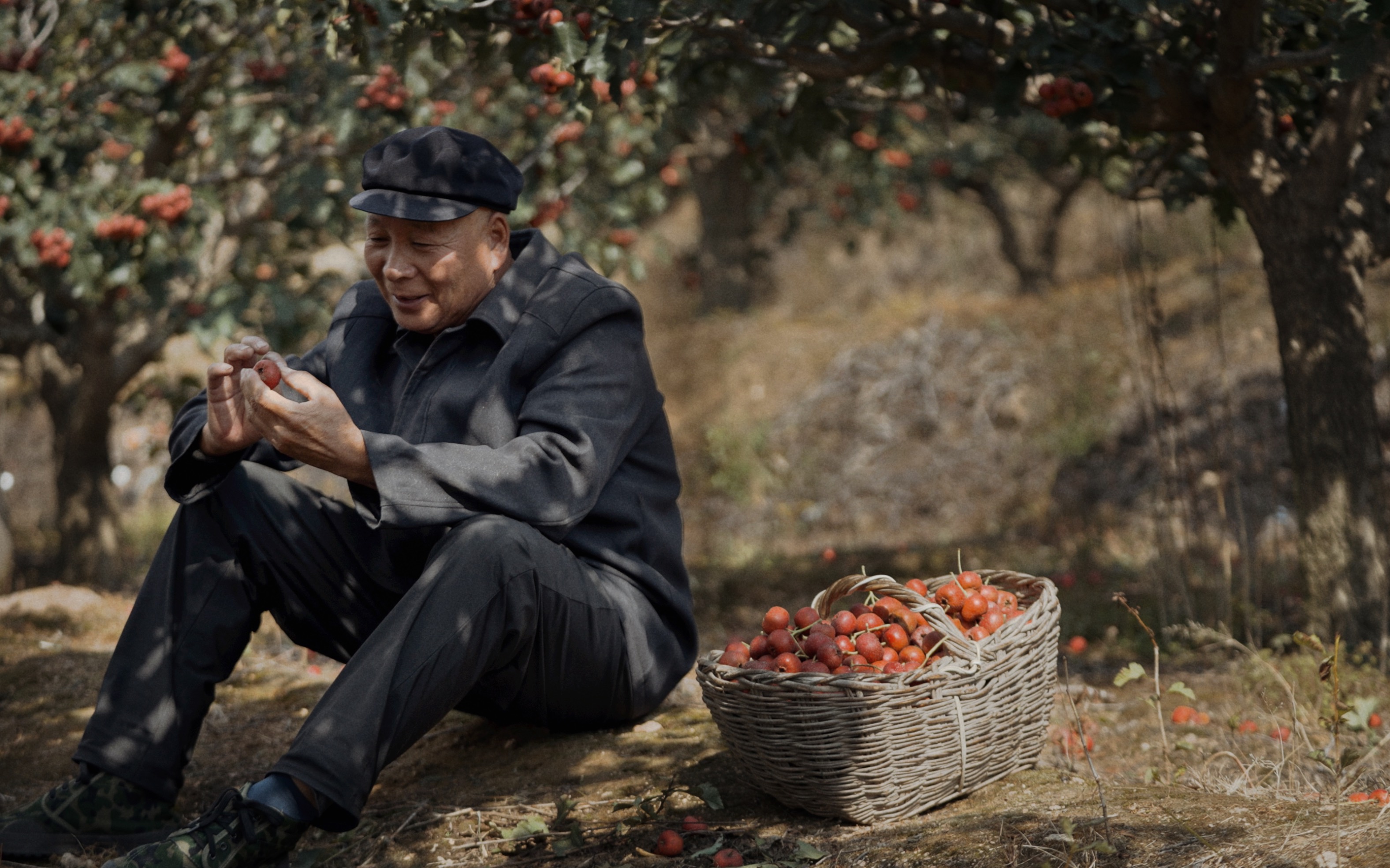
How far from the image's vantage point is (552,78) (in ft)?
12.0

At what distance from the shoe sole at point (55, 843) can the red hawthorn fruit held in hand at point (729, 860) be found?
1.09m

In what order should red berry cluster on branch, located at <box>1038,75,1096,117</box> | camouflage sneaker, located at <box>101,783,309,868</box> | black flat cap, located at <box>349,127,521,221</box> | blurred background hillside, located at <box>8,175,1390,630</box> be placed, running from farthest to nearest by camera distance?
blurred background hillside, located at <box>8,175,1390,630</box> < red berry cluster on branch, located at <box>1038,75,1096,117</box> < black flat cap, located at <box>349,127,521,221</box> < camouflage sneaker, located at <box>101,783,309,868</box>

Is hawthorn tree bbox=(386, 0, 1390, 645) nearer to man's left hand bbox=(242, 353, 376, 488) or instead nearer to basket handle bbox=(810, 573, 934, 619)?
man's left hand bbox=(242, 353, 376, 488)

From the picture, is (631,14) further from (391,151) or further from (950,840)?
(950,840)

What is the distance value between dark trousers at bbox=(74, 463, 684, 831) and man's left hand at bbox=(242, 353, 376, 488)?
0.22 metres

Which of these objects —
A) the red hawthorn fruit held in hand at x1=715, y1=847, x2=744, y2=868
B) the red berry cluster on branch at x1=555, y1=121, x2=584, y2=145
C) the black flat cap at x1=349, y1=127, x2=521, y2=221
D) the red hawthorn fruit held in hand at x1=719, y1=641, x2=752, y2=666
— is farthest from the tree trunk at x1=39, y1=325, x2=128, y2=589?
the red hawthorn fruit held in hand at x1=715, y1=847, x2=744, y2=868

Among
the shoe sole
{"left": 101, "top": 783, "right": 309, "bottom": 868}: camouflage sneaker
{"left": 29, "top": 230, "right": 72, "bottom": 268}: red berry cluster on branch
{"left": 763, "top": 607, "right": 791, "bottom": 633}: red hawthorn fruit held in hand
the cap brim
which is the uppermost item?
{"left": 29, "top": 230, "right": 72, "bottom": 268}: red berry cluster on branch

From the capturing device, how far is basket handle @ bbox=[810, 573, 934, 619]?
2371mm

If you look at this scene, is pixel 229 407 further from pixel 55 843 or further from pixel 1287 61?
pixel 1287 61

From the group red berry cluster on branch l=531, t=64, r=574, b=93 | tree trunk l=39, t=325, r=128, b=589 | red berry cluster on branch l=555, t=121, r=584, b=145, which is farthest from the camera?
tree trunk l=39, t=325, r=128, b=589

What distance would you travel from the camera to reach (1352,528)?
3.75 m

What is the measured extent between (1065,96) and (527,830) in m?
2.39

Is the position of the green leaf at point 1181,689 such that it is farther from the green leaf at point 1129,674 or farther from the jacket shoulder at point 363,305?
the jacket shoulder at point 363,305

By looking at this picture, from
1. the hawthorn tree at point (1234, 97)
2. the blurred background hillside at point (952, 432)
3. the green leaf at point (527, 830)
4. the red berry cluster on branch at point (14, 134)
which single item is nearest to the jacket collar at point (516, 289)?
the hawthorn tree at point (1234, 97)
